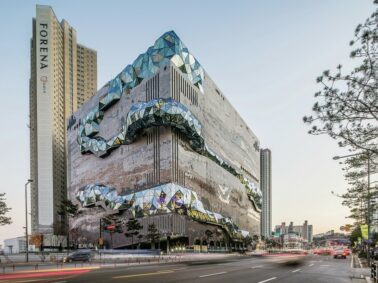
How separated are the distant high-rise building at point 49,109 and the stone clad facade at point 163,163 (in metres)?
34.2

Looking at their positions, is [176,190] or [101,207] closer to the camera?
[176,190]

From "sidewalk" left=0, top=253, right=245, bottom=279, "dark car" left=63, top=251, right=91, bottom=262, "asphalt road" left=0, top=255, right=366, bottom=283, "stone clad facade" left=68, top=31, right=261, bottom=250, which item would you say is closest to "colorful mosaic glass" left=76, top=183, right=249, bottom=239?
"stone clad facade" left=68, top=31, right=261, bottom=250

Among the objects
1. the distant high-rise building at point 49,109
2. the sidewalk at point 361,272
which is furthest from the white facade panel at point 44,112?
the sidewalk at point 361,272

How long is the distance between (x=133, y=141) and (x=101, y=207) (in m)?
22.1

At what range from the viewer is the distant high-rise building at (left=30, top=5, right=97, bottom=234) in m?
143

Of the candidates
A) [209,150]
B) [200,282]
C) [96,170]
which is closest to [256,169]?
[209,150]

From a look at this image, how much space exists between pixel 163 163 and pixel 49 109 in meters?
94.1

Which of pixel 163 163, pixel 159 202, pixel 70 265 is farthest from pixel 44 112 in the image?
pixel 70 265

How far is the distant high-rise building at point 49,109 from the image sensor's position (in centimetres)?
14312

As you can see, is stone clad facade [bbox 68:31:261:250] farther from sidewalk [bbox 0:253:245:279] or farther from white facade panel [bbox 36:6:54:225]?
sidewalk [bbox 0:253:245:279]

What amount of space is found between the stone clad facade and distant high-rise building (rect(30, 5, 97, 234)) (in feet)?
112

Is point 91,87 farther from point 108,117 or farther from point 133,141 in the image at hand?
point 133,141

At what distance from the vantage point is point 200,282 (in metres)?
14.8

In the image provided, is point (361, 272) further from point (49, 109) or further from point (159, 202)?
point (49, 109)
